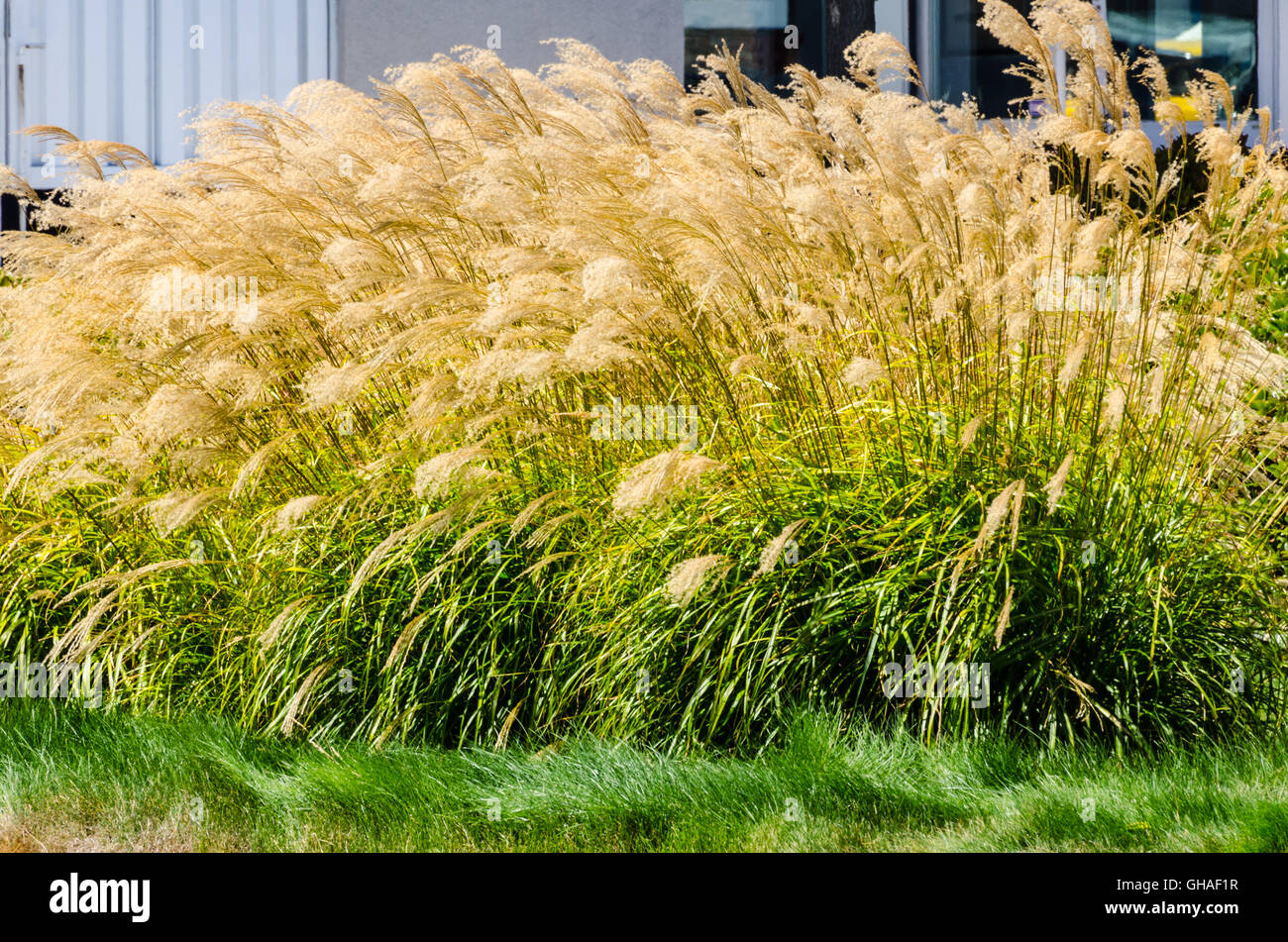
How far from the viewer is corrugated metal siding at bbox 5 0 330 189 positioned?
363 inches

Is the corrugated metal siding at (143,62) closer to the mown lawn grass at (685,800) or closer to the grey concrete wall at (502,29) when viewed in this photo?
the grey concrete wall at (502,29)

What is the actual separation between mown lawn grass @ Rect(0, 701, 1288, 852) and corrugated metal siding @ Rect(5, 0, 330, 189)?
7.24m

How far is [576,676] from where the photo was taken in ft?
10.7

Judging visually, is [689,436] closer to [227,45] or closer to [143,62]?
[227,45]

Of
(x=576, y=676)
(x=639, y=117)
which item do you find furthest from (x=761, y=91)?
(x=576, y=676)

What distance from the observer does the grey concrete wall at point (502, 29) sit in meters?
8.95

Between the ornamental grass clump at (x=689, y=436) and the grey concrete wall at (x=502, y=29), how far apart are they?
214 inches

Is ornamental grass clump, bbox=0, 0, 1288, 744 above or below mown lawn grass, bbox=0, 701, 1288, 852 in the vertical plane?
above

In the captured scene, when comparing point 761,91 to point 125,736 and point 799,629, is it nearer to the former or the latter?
point 799,629

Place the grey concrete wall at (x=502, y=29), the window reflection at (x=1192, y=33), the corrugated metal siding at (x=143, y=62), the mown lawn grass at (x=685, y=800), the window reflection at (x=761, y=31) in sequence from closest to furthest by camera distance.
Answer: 1. the mown lawn grass at (x=685, y=800)
2. the grey concrete wall at (x=502, y=29)
3. the corrugated metal siding at (x=143, y=62)
4. the window reflection at (x=761, y=31)
5. the window reflection at (x=1192, y=33)

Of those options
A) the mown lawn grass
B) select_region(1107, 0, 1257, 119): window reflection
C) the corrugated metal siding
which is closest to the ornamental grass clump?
the mown lawn grass

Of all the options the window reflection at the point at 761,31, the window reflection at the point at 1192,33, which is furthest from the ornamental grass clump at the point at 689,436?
the window reflection at the point at 1192,33

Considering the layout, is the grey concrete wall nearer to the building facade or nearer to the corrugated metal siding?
the building facade
